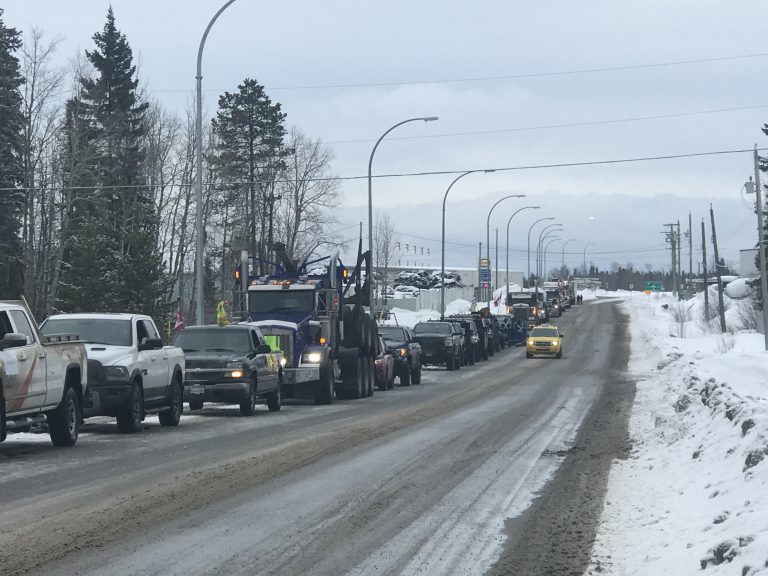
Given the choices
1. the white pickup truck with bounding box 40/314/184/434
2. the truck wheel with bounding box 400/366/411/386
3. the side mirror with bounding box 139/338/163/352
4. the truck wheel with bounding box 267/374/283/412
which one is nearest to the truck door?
the white pickup truck with bounding box 40/314/184/434

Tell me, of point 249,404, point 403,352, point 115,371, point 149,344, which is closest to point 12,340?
point 115,371

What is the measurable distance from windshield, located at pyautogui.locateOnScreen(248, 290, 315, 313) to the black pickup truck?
28.7ft

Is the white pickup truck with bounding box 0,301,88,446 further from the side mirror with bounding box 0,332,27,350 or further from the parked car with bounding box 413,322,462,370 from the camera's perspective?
the parked car with bounding box 413,322,462,370

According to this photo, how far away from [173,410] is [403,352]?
17.6 m

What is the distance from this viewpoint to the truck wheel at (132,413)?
18781 millimetres

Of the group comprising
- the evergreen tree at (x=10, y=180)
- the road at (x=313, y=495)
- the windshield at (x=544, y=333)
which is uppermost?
the evergreen tree at (x=10, y=180)

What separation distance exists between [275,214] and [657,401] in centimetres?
5650

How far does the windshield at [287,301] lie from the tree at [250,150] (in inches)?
1793

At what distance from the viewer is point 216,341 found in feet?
79.9

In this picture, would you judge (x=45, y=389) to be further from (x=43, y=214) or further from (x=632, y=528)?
(x=43, y=214)

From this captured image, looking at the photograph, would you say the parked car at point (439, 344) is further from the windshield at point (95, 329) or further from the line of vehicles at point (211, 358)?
the windshield at point (95, 329)

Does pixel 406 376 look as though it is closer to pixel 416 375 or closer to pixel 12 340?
pixel 416 375

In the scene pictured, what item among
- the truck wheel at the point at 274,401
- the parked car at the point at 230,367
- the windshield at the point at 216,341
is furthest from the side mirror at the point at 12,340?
the truck wheel at the point at 274,401

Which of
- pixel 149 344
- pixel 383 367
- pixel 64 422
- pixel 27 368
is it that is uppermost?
pixel 149 344
